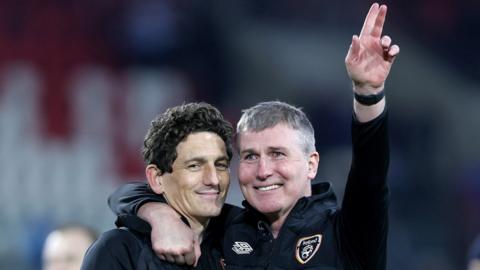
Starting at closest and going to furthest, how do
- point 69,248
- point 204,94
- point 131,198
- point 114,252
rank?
point 114,252 < point 131,198 < point 69,248 < point 204,94

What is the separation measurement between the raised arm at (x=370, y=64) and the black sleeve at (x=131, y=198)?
83 centimetres

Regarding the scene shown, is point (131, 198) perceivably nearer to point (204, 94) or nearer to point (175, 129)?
point (175, 129)

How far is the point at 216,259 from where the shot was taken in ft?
9.48

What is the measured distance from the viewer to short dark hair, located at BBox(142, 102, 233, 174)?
2863 mm

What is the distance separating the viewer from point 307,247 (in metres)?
2.72

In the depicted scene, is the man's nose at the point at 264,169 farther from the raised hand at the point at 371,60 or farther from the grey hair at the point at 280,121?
the raised hand at the point at 371,60

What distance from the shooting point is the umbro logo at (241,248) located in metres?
2.84

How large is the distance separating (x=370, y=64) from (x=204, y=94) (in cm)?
582

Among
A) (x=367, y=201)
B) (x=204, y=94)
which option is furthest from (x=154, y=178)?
(x=204, y=94)

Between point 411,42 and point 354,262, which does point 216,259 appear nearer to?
point 354,262

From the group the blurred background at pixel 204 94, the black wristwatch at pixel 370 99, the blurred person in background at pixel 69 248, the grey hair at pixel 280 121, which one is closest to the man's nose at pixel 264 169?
the grey hair at pixel 280 121

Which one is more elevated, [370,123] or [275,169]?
[370,123]

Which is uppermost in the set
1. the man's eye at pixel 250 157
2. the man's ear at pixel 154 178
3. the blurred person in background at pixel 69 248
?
the man's eye at pixel 250 157

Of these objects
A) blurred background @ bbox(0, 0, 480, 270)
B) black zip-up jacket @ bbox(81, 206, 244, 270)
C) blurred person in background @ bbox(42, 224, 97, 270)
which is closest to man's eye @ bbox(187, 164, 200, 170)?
black zip-up jacket @ bbox(81, 206, 244, 270)
